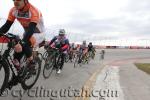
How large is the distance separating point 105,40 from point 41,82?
69.8m

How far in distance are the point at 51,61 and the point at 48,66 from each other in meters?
0.32

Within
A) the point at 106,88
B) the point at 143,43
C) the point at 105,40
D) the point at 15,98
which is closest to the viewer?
the point at 15,98

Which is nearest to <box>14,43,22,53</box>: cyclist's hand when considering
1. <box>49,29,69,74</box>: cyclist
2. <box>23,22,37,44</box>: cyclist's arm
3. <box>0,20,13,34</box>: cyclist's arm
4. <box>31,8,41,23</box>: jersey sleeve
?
<box>23,22,37,44</box>: cyclist's arm

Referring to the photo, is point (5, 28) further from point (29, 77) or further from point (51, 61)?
point (51, 61)

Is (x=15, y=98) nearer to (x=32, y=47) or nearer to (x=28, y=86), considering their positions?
(x=28, y=86)

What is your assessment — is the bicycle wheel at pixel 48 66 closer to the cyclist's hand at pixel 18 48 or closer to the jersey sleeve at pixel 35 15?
the jersey sleeve at pixel 35 15

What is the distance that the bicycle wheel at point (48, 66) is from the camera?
14.2m

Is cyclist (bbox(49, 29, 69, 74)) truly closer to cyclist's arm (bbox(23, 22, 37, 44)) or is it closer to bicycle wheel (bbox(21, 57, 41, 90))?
bicycle wheel (bbox(21, 57, 41, 90))

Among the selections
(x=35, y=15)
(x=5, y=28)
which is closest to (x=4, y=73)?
(x=5, y=28)

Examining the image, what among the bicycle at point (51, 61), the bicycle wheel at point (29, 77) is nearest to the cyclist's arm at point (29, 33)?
the bicycle wheel at point (29, 77)

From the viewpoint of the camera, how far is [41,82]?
12703 mm

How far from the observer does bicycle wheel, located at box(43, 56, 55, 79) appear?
14.2m

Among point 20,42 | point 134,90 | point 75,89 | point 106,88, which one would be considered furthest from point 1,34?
point 134,90

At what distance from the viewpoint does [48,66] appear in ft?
48.0
